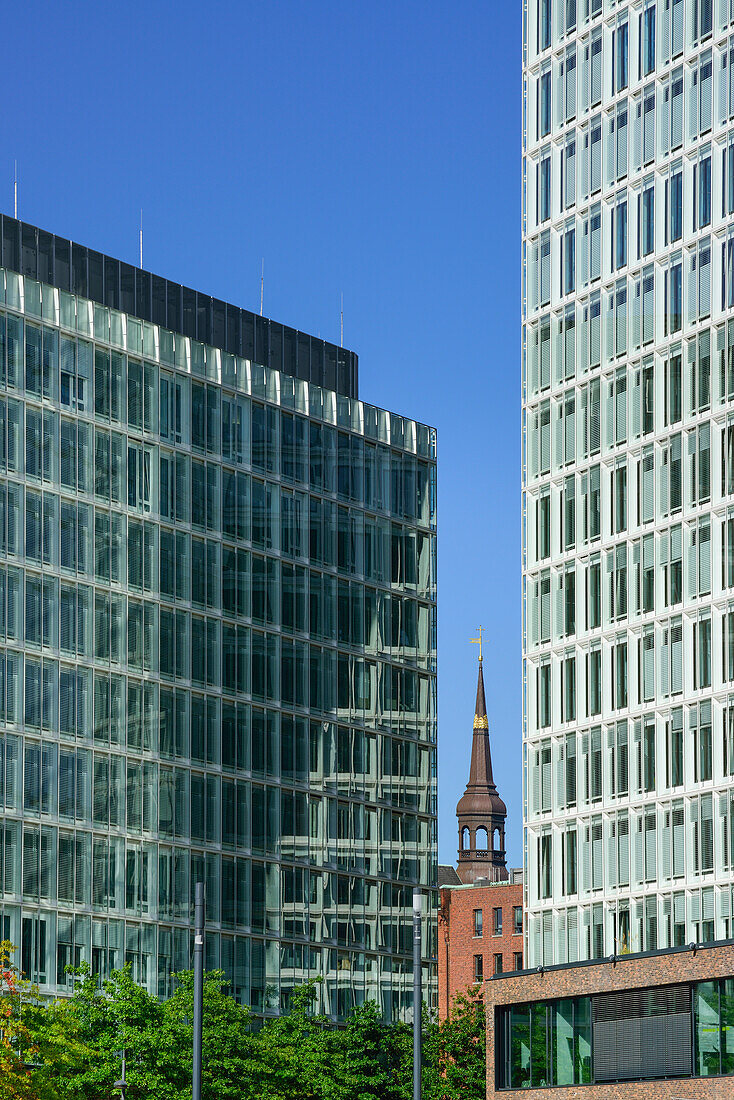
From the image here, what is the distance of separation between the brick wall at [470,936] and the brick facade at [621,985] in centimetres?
7593

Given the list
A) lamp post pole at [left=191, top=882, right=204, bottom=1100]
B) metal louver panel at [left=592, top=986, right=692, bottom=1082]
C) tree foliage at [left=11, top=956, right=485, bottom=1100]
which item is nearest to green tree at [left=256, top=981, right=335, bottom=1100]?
tree foliage at [left=11, top=956, right=485, bottom=1100]

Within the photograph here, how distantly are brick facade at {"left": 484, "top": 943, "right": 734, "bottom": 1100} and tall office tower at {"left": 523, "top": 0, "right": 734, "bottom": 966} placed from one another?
77.3 inches

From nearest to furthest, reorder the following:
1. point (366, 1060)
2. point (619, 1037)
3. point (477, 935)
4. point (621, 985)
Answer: point (619, 1037), point (621, 985), point (366, 1060), point (477, 935)

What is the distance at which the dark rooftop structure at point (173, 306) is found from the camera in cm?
9731

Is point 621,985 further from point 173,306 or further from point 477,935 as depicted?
point 477,935

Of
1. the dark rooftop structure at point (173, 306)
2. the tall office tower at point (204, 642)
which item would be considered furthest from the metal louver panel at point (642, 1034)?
the dark rooftop structure at point (173, 306)

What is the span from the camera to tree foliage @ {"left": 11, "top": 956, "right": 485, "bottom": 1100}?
70.9 meters

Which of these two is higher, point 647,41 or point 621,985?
point 647,41

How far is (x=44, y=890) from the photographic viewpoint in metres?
91.9

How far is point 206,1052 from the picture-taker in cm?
7875

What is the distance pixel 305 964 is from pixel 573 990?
1278 inches

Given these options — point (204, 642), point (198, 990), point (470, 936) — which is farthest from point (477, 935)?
point (198, 990)

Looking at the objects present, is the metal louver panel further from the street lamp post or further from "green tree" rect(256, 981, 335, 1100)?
the street lamp post

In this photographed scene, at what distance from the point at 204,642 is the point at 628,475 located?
100.0 ft
